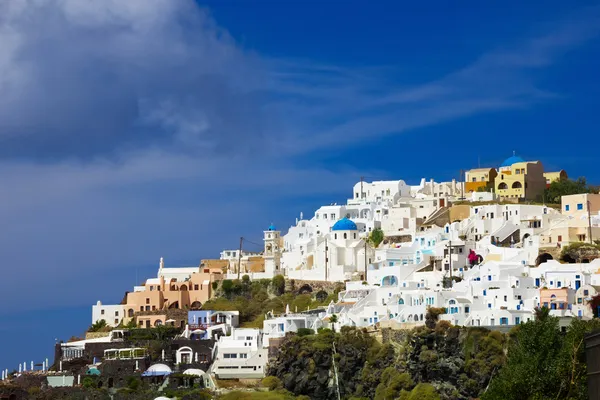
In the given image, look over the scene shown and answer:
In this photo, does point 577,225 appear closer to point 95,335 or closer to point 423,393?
point 423,393

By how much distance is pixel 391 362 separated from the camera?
79688 millimetres

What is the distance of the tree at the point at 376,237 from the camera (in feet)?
324

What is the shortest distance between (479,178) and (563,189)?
27.8 feet

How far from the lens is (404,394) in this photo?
76250 mm

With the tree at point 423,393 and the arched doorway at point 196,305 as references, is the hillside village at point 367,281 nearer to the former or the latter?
the arched doorway at point 196,305

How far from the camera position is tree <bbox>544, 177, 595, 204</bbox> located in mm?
102438

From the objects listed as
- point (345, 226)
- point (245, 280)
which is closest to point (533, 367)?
point (345, 226)

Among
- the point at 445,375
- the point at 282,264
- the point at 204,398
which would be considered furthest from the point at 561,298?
the point at 282,264

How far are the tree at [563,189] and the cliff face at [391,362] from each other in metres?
25.7

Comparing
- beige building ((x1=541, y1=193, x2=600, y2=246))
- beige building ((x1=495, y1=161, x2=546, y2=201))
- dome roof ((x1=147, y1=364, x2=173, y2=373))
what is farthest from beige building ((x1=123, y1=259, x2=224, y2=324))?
beige building ((x1=541, y1=193, x2=600, y2=246))

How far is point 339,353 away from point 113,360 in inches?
603

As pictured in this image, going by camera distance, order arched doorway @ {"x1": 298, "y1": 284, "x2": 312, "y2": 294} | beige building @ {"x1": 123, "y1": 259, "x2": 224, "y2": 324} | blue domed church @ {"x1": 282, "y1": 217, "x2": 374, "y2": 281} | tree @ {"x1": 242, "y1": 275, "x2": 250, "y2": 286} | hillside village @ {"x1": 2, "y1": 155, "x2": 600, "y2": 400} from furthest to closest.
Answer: beige building @ {"x1": 123, "y1": 259, "x2": 224, "y2": 324}, tree @ {"x1": 242, "y1": 275, "x2": 250, "y2": 286}, arched doorway @ {"x1": 298, "y1": 284, "x2": 312, "y2": 294}, blue domed church @ {"x1": 282, "y1": 217, "x2": 374, "y2": 281}, hillside village @ {"x1": 2, "y1": 155, "x2": 600, "y2": 400}

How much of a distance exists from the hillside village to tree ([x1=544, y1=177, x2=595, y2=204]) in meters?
0.23

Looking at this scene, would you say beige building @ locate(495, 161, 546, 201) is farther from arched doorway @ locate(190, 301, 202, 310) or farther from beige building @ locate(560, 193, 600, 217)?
arched doorway @ locate(190, 301, 202, 310)
